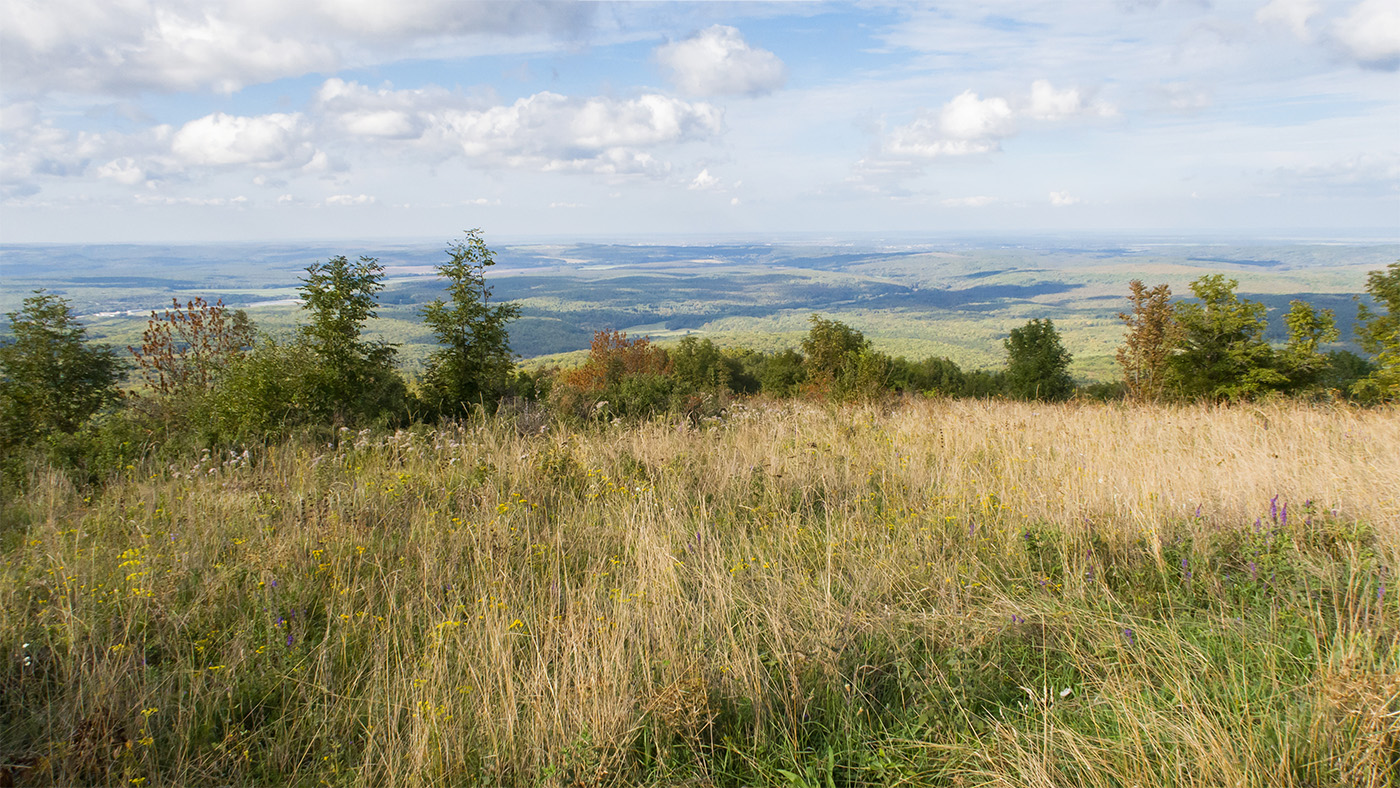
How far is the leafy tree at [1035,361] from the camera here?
1225 inches

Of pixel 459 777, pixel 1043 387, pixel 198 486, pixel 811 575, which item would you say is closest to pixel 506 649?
pixel 459 777

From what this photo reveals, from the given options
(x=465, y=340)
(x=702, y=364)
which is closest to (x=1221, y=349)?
(x=465, y=340)

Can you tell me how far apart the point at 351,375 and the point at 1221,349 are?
Answer: 57.4ft

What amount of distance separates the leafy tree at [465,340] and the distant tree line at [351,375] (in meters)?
0.03

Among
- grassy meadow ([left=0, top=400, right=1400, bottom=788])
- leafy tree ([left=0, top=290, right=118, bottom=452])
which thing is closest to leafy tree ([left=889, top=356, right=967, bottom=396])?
leafy tree ([left=0, top=290, right=118, bottom=452])

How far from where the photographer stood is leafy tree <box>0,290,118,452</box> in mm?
11836

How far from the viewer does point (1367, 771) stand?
1.68m

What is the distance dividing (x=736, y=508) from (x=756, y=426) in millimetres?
2880

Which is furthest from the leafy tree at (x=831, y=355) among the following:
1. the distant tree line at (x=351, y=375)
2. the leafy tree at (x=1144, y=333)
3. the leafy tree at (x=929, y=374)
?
the leafy tree at (x=1144, y=333)

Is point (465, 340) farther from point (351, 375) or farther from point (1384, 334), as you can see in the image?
point (1384, 334)

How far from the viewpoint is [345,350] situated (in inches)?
370

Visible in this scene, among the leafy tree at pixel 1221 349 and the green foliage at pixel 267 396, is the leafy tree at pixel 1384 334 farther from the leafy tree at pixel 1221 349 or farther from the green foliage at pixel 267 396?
the green foliage at pixel 267 396

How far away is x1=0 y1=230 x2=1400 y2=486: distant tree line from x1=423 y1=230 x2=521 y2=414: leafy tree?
1.0 inches

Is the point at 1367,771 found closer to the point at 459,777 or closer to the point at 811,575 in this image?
the point at 811,575
